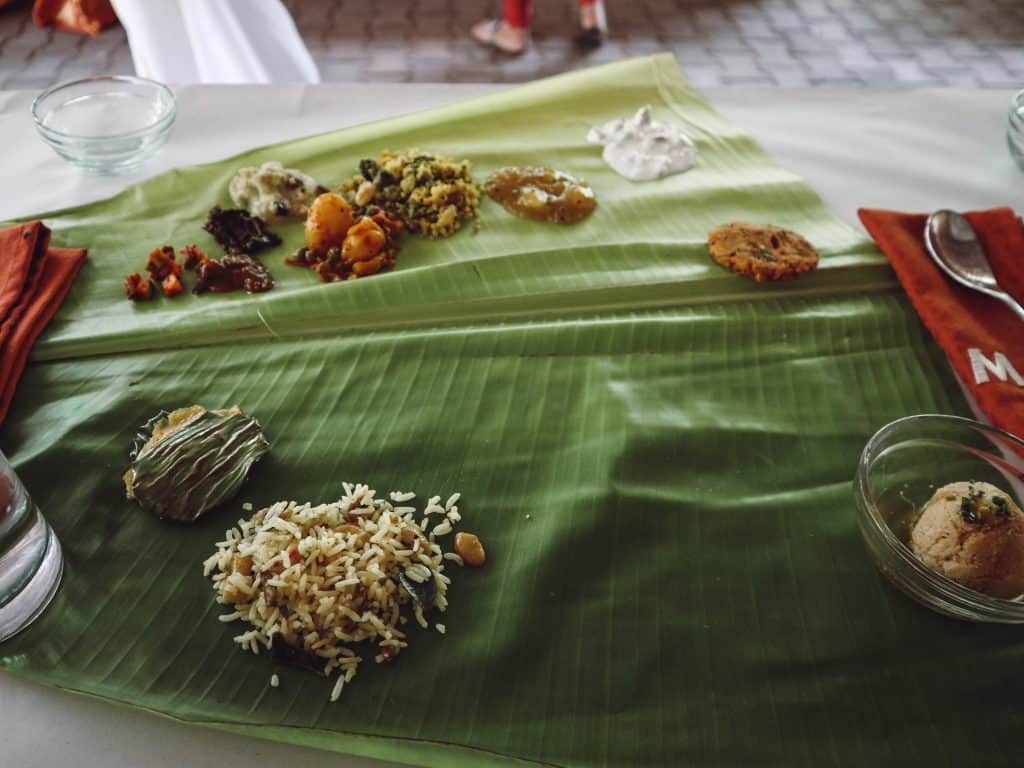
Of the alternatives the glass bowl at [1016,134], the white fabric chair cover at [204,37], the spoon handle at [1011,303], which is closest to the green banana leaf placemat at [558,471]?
the spoon handle at [1011,303]

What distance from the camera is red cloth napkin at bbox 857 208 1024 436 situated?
1416 millimetres

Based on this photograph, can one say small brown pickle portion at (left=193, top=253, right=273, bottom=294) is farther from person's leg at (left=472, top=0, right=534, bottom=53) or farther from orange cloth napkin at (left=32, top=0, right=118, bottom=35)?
orange cloth napkin at (left=32, top=0, right=118, bottom=35)

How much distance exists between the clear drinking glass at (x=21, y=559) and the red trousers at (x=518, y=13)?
12.6 ft

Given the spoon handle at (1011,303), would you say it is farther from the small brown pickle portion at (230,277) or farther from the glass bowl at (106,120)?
the glass bowl at (106,120)

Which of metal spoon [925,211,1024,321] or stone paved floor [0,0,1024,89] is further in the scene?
stone paved floor [0,0,1024,89]

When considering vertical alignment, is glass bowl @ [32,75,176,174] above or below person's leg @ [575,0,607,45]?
above

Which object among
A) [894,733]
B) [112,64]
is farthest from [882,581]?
[112,64]

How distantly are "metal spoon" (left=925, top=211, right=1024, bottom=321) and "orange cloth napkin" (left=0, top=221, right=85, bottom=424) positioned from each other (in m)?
1.82

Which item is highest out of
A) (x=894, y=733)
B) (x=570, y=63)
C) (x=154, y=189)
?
(x=154, y=189)

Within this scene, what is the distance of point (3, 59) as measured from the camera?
164 inches

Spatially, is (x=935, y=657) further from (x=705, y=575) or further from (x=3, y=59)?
(x=3, y=59)

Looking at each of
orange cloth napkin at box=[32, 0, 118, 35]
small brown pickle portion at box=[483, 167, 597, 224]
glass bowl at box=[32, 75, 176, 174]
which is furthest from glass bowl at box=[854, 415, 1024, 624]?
orange cloth napkin at box=[32, 0, 118, 35]

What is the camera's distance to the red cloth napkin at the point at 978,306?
1.42 meters

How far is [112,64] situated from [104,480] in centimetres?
370
